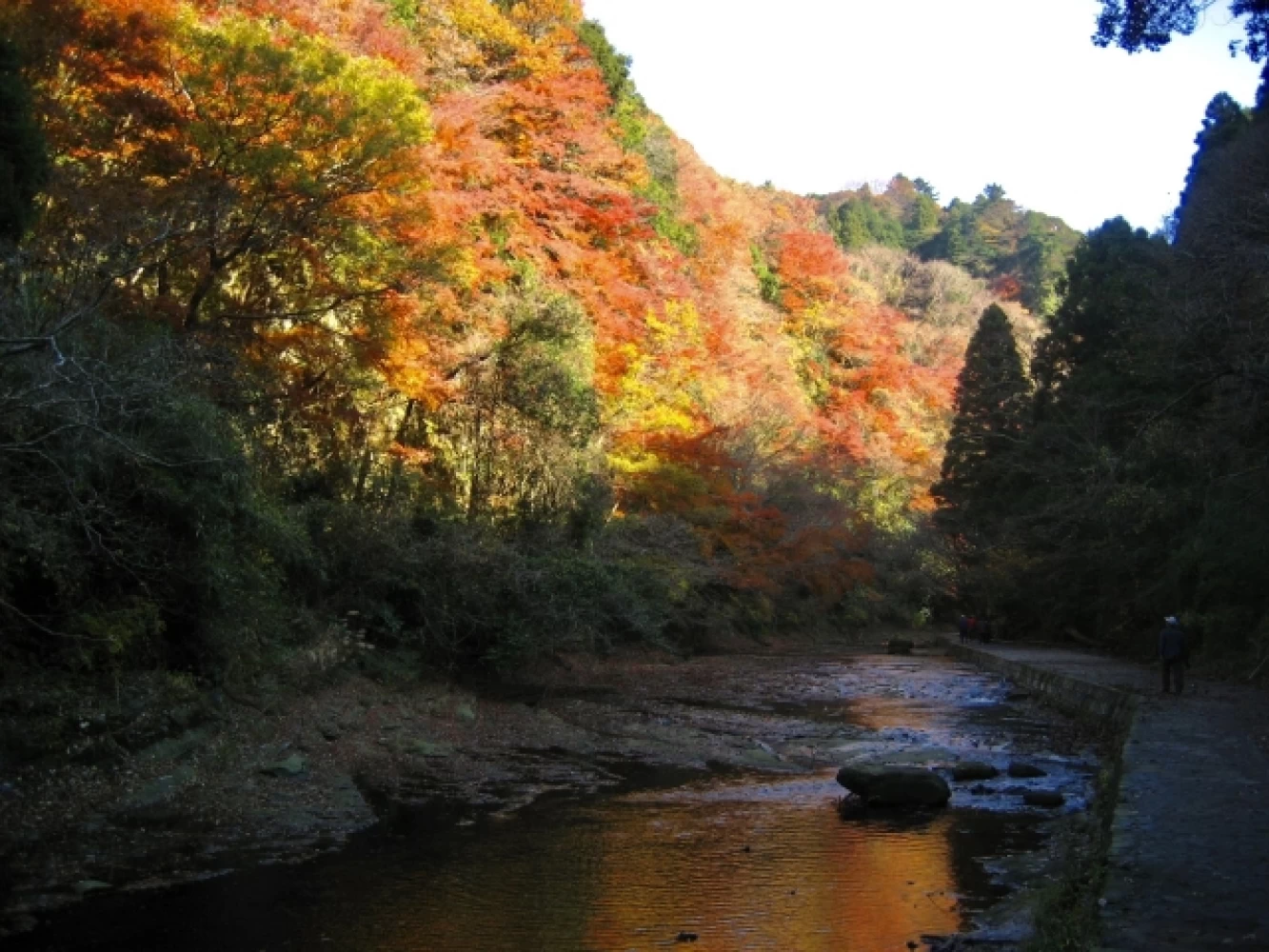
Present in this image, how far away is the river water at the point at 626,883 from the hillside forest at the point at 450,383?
3.42 meters

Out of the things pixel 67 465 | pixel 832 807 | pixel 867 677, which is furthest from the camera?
pixel 867 677

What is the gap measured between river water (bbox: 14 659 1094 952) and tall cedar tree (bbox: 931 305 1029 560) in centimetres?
2658

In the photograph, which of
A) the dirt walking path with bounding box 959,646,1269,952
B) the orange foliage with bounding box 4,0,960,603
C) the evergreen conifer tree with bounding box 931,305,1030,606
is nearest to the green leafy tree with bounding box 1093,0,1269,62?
the dirt walking path with bounding box 959,646,1269,952

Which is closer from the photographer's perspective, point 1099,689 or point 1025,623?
point 1099,689

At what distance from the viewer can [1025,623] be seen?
39.5 m

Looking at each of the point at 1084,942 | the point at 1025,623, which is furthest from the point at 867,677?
the point at 1084,942

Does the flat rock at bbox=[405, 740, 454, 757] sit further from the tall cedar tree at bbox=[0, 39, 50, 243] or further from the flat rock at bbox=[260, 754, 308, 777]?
the tall cedar tree at bbox=[0, 39, 50, 243]

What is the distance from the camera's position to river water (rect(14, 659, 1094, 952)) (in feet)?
24.4

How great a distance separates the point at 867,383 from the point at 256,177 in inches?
1641

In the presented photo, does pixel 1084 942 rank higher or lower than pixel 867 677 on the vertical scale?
higher

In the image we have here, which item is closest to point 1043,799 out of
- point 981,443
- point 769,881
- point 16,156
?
point 769,881

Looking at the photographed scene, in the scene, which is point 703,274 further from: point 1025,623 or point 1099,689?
point 1099,689

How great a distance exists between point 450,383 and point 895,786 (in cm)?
1262

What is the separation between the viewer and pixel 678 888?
8.64 metres
